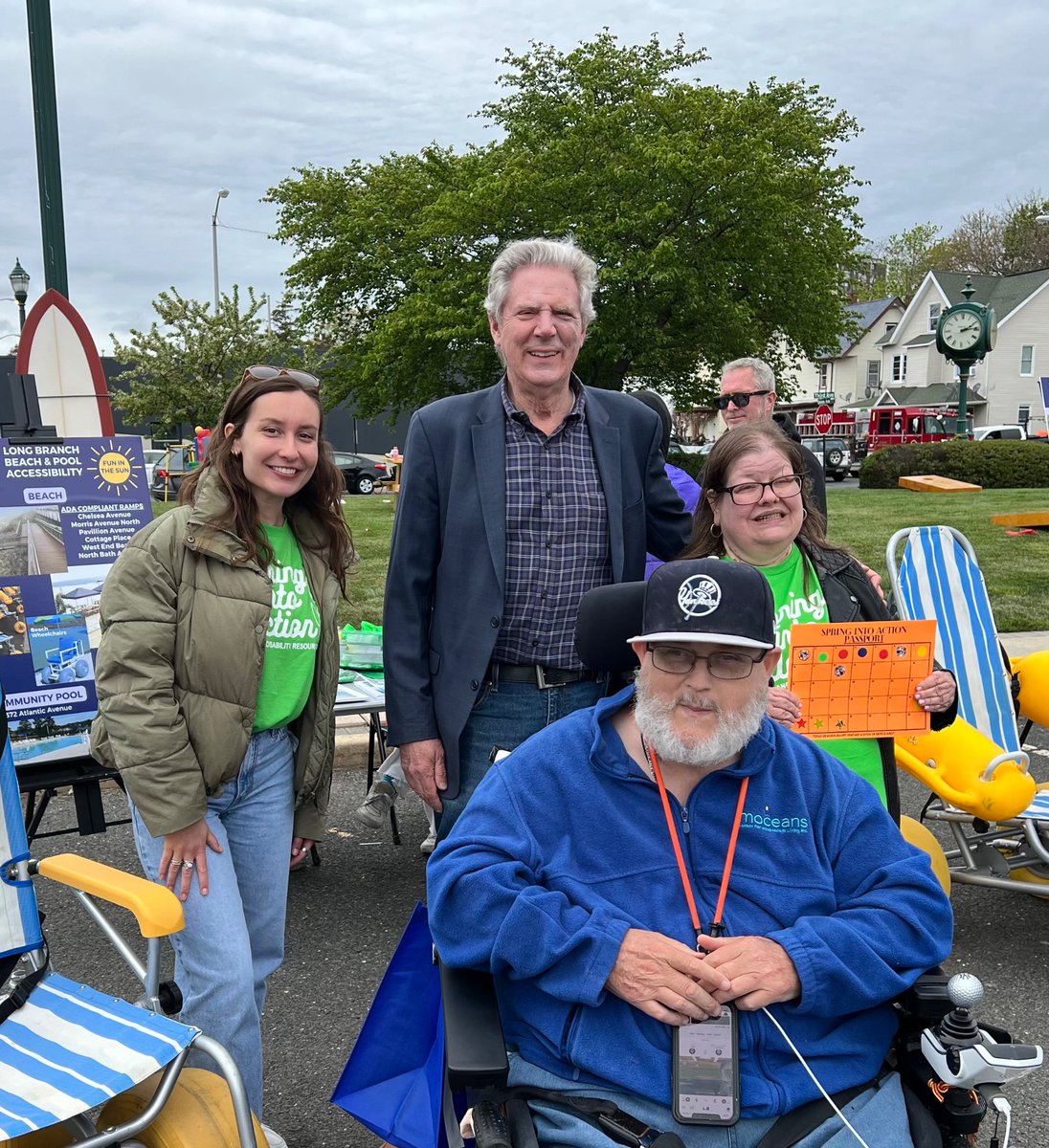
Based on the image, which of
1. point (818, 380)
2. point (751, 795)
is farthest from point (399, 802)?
point (818, 380)

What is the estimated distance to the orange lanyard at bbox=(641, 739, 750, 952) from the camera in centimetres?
207

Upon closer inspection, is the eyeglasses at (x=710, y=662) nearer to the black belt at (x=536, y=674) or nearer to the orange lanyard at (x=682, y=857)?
the orange lanyard at (x=682, y=857)

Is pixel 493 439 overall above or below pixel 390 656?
above

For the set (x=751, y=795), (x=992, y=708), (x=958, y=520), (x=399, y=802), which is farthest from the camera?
(x=958, y=520)

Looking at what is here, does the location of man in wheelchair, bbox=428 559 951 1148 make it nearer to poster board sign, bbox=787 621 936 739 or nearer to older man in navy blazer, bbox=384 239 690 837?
poster board sign, bbox=787 621 936 739

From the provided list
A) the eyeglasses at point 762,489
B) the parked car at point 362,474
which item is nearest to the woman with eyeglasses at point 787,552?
the eyeglasses at point 762,489

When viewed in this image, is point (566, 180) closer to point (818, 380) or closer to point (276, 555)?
point (276, 555)

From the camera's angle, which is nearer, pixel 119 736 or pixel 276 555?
pixel 119 736

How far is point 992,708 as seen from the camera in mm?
4336

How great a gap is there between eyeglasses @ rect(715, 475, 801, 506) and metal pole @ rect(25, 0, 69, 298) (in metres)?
3.66

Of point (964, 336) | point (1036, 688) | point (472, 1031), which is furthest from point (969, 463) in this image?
point (472, 1031)

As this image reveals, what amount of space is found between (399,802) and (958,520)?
39.9 ft

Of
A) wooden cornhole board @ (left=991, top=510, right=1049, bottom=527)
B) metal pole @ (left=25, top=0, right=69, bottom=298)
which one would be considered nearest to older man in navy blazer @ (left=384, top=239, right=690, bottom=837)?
metal pole @ (left=25, top=0, right=69, bottom=298)

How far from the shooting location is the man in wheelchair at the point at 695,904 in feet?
6.39
